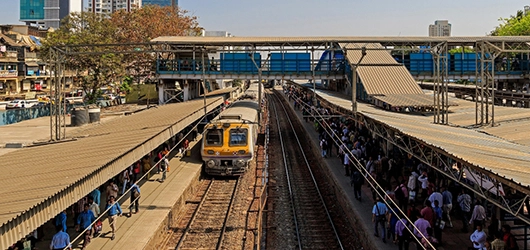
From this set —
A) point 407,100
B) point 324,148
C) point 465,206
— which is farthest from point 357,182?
point 324,148

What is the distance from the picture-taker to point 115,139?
15484mm

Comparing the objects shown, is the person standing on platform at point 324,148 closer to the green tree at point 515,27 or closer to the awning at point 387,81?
the awning at point 387,81

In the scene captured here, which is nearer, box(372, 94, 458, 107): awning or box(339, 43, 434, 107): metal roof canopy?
box(372, 94, 458, 107): awning

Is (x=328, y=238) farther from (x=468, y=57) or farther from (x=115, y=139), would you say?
(x=468, y=57)

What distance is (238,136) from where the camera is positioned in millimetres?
21406

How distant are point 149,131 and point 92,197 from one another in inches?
131

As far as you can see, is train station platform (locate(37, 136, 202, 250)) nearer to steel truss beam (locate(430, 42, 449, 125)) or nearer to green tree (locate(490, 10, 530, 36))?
steel truss beam (locate(430, 42, 449, 125))

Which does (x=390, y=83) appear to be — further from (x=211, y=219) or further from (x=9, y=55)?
(x=9, y=55)

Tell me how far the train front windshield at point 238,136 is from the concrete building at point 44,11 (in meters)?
121

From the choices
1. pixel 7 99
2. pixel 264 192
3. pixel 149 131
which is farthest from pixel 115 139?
pixel 7 99

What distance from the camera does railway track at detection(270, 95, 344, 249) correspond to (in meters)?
13.9

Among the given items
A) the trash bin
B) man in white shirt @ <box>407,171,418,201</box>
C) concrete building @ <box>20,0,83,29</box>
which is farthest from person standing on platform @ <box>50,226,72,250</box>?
concrete building @ <box>20,0,83,29</box>

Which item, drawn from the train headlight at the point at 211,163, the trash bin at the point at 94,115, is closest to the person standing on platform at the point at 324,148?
the train headlight at the point at 211,163

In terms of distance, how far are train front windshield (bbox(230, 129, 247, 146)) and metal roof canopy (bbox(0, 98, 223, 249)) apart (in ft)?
11.7
